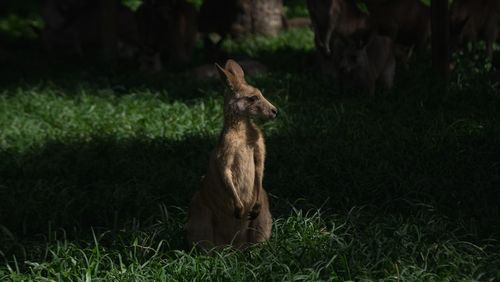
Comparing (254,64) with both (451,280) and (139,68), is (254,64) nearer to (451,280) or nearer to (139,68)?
(139,68)

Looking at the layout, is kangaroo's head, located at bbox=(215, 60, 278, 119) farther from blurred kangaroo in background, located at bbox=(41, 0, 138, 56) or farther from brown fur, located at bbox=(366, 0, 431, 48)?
blurred kangaroo in background, located at bbox=(41, 0, 138, 56)

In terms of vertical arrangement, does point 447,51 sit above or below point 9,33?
above

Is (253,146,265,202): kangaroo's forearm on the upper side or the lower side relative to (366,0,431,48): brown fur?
upper

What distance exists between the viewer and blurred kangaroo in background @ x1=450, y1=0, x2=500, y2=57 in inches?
409

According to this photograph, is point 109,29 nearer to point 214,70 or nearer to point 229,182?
point 214,70

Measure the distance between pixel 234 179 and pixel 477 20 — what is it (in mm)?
6488

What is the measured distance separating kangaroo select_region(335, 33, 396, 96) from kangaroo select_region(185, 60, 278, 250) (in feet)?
13.6

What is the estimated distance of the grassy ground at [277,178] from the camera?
492cm

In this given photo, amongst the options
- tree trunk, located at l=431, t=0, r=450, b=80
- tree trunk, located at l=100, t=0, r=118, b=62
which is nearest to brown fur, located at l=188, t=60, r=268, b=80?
tree trunk, located at l=100, t=0, r=118, b=62

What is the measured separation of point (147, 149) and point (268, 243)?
2771mm

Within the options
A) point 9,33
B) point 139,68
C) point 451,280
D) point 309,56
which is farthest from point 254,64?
point 451,280

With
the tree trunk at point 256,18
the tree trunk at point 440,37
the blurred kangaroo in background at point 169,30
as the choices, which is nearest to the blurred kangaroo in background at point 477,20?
the tree trunk at point 440,37

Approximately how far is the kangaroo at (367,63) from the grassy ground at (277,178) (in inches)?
8.9

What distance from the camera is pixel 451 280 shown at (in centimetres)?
457
